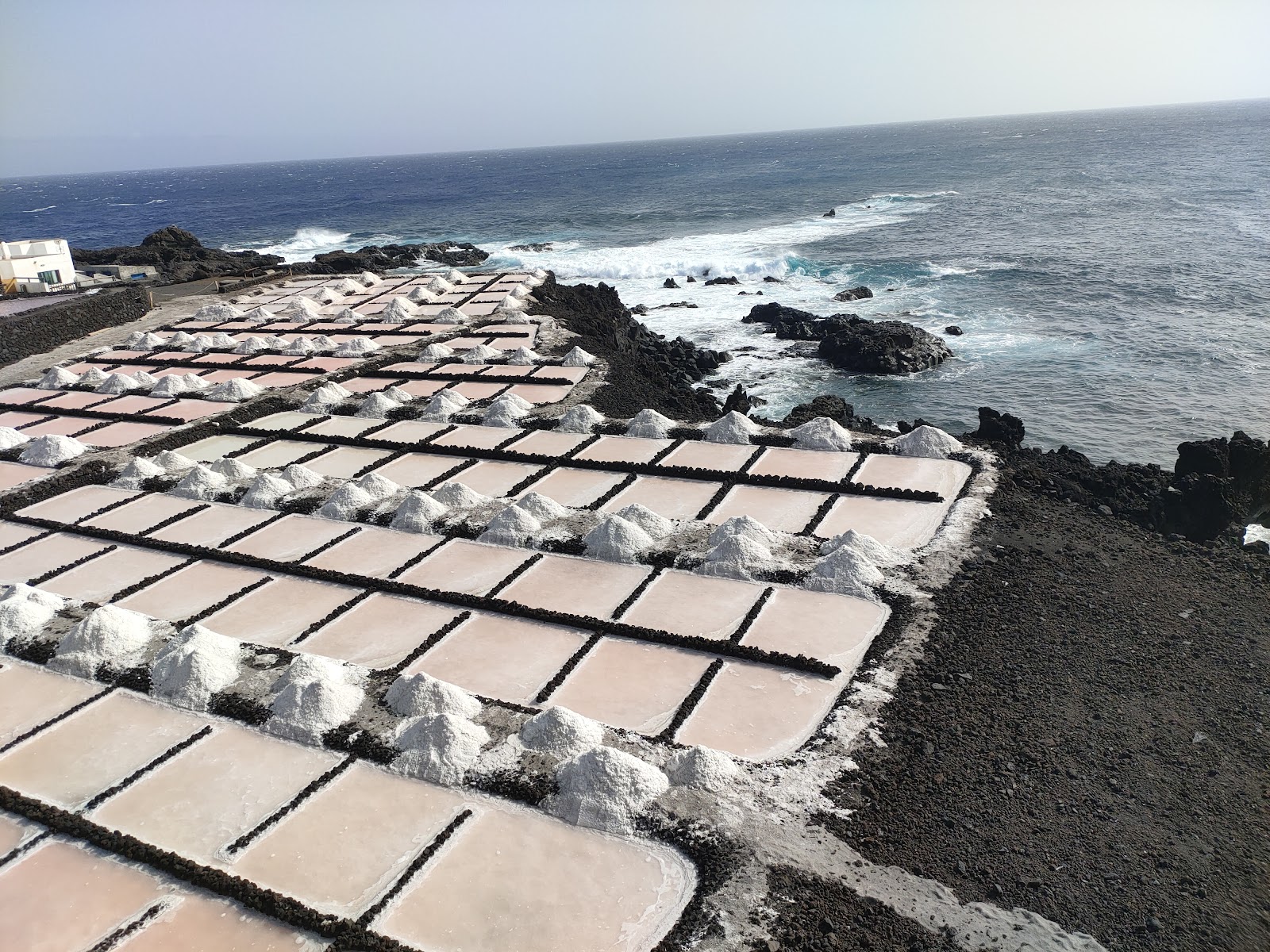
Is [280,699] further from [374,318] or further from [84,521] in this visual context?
[374,318]

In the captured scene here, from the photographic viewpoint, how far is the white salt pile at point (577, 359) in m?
26.0

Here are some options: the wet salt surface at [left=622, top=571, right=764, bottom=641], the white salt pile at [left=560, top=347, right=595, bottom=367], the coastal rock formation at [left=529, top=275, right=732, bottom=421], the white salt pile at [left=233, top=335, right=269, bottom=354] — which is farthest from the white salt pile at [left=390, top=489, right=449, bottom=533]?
the white salt pile at [left=233, top=335, right=269, bottom=354]

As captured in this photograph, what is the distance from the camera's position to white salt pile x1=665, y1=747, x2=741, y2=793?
29.7 ft

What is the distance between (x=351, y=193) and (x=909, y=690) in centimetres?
15264

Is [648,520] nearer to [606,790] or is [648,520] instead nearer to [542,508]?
[542,508]

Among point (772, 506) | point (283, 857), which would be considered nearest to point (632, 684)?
point (283, 857)

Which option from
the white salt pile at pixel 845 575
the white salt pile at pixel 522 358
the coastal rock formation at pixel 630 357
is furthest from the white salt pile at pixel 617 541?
the white salt pile at pixel 522 358

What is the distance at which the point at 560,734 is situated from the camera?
9.63 metres

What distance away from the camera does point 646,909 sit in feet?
25.6

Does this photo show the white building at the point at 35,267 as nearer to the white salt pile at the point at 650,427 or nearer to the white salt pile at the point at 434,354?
the white salt pile at the point at 434,354

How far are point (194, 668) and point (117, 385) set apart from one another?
18.1 m

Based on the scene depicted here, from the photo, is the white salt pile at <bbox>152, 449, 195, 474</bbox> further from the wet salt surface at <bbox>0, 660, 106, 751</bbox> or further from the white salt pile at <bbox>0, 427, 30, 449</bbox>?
the wet salt surface at <bbox>0, 660, 106, 751</bbox>

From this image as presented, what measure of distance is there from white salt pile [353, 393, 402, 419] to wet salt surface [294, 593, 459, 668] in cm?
992

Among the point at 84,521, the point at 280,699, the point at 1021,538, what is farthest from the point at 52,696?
the point at 1021,538
